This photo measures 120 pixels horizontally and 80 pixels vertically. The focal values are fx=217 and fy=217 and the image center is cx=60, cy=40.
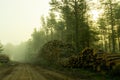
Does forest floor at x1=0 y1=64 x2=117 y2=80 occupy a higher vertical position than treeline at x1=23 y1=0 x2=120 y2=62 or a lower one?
lower

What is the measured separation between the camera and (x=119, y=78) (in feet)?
45.1

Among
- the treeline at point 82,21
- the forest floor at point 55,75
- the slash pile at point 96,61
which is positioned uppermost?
the treeline at point 82,21

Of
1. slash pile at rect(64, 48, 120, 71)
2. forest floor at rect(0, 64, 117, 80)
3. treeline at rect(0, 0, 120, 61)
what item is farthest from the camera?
treeline at rect(0, 0, 120, 61)

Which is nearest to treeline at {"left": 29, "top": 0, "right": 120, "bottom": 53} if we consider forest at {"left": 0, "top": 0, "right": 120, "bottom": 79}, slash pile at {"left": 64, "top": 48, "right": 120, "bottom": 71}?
forest at {"left": 0, "top": 0, "right": 120, "bottom": 79}

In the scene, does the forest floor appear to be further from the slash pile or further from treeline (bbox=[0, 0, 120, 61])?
treeline (bbox=[0, 0, 120, 61])

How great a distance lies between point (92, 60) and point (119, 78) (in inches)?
211

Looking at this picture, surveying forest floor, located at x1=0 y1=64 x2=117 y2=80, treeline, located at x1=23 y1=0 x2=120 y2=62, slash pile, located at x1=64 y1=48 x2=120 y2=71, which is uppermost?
treeline, located at x1=23 y1=0 x2=120 y2=62

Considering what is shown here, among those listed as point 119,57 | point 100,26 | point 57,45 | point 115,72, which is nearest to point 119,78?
point 115,72

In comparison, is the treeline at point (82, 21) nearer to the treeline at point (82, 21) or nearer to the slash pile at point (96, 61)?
the treeline at point (82, 21)

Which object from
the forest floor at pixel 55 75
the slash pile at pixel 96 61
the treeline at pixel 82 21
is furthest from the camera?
the treeline at pixel 82 21

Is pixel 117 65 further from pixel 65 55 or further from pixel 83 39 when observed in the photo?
pixel 83 39

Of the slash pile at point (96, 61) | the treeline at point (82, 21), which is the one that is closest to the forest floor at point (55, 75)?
the slash pile at point (96, 61)

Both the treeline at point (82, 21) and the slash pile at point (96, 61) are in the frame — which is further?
the treeline at point (82, 21)

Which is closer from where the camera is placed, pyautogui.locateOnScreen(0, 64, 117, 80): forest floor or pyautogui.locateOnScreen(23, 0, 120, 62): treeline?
pyautogui.locateOnScreen(0, 64, 117, 80): forest floor
